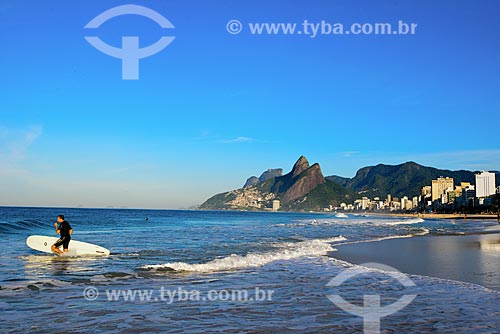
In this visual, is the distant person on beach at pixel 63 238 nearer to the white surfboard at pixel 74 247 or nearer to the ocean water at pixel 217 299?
the white surfboard at pixel 74 247

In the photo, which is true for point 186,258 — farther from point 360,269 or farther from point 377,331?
point 377,331

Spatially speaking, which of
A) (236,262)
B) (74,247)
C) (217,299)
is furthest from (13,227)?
(217,299)

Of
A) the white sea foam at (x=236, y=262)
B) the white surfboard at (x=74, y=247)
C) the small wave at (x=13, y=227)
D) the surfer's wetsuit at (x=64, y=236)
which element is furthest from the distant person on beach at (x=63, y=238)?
the small wave at (x=13, y=227)

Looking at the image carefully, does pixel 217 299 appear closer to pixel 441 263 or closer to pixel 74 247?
pixel 441 263

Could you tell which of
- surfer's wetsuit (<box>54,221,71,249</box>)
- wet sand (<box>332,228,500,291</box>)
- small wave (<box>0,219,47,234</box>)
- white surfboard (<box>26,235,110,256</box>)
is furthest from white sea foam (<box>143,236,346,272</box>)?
small wave (<box>0,219,47,234</box>)

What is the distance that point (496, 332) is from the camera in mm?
6797

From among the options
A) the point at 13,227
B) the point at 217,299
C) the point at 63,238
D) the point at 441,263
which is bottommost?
the point at 13,227

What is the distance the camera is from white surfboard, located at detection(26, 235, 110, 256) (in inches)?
734

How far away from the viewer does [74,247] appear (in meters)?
19.1

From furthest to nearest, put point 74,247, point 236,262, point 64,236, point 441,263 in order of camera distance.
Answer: point 74,247 → point 64,236 → point 236,262 → point 441,263

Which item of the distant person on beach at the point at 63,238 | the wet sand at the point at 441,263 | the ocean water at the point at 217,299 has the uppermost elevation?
the distant person on beach at the point at 63,238

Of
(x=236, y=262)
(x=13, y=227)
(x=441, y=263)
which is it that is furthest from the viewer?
(x=13, y=227)

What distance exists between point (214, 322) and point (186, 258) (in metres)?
10.1

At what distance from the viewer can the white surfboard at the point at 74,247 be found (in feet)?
61.2
